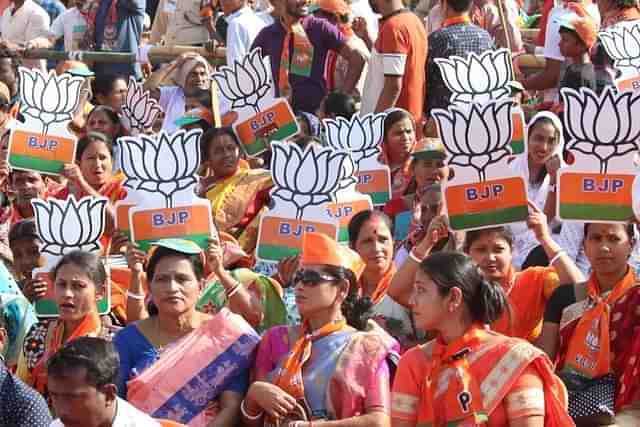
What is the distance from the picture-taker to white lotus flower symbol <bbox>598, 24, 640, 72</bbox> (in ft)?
29.4

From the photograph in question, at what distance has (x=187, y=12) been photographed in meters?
13.1

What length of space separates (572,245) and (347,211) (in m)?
1.00

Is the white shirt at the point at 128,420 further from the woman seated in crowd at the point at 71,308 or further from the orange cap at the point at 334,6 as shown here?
the orange cap at the point at 334,6

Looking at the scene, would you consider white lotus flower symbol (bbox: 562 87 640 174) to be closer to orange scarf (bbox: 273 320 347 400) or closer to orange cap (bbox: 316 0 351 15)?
orange scarf (bbox: 273 320 347 400)

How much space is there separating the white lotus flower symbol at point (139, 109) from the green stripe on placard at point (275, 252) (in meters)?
2.70

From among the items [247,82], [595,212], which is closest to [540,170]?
[595,212]

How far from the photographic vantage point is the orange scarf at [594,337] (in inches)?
256

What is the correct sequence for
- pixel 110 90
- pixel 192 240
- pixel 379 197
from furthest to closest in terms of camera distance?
pixel 110 90, pixel 379 197, pixel 192 240

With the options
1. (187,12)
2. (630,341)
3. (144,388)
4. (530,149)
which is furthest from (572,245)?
(187,12)

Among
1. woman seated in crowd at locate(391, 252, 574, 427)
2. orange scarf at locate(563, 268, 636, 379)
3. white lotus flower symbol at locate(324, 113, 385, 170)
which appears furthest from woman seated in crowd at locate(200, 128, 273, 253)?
woman seated in crowd at locate(391, 252, 574, 427)

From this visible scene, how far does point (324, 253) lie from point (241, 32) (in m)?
4.93

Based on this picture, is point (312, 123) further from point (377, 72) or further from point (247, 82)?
point (247, 82)

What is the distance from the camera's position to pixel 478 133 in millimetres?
7375

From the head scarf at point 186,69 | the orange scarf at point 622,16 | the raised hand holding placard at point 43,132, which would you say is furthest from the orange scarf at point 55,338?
the orange scarf at point 622,16
